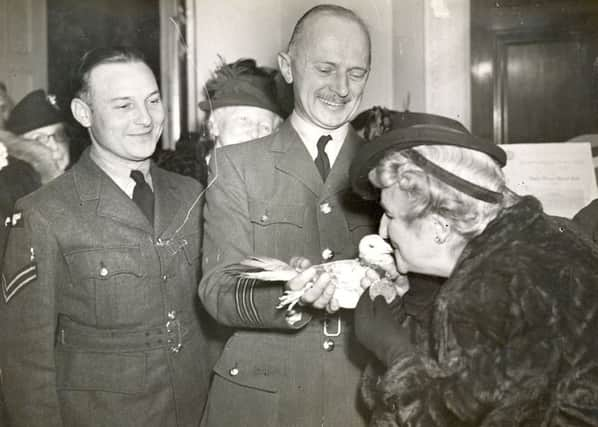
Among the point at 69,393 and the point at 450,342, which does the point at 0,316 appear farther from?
the point at 450,342

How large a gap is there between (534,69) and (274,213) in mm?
1425

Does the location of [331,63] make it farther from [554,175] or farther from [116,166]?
[554,175]

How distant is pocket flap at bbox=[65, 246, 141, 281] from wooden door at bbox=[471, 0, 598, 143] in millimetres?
1557

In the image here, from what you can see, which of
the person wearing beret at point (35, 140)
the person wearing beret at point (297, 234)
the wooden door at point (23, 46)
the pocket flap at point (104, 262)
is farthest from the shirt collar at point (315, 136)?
the wooden door at point (23, 46)

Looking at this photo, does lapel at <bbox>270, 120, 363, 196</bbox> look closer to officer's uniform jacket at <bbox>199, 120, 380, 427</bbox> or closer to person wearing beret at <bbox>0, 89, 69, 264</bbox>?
officer's uniform jacket at <bbox>199, 120, 380, 427</bbox>

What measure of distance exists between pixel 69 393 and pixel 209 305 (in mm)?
571

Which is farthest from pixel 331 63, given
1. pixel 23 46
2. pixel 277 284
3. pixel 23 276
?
pixel 23 46

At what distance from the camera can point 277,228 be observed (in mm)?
1799

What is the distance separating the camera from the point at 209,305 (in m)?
1.67

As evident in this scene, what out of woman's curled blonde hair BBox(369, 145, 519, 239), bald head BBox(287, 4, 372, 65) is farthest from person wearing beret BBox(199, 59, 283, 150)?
woman's curled blonde hair BBox(369, 145, 519, 239)

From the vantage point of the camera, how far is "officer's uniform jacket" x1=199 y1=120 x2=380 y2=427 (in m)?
1.65

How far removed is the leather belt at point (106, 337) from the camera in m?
1.76

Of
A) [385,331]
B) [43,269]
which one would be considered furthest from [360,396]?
[43,269]

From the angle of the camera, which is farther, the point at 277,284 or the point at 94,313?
the point at 94,313
